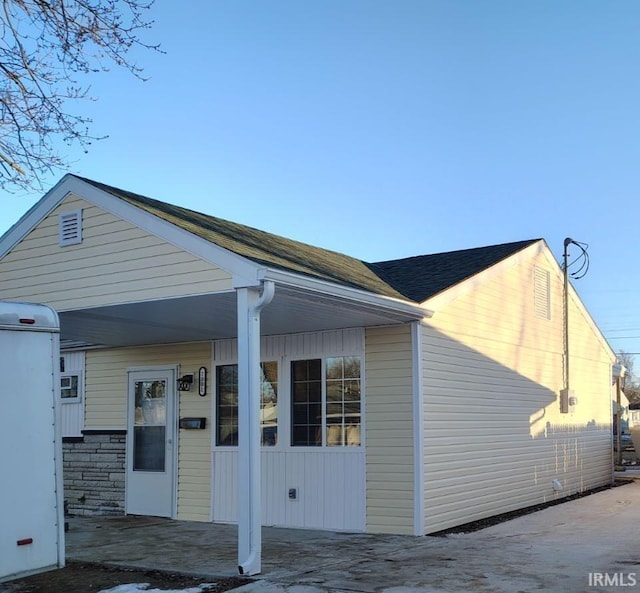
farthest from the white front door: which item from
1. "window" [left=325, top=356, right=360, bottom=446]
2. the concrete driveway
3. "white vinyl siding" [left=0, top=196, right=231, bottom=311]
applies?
"white vinyl siding" [left=0, top=196, right=231, bottom=311]

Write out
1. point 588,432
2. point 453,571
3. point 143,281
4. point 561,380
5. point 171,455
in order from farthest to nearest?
1. point 588,432
2. point 561,380
3. point 171,455
4. point 143,281
5. point 453,571

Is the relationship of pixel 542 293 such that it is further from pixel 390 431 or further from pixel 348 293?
pixel 348 293

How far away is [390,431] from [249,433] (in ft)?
9.33

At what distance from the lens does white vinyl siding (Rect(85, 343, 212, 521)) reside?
36.9 feet

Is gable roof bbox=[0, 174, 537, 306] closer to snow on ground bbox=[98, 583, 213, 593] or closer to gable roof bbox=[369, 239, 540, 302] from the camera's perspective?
gable roof bbox=[369, 239, 540, 302]

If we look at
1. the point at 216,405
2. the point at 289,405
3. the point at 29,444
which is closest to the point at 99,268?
the point at 29,444

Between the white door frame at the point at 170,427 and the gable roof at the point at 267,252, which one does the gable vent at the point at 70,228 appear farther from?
the white door frame at the point at 170,427

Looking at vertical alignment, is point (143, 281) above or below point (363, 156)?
below

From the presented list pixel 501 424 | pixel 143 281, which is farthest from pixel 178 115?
pixel 501 424

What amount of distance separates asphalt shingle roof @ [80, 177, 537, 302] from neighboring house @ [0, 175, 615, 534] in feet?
0.22

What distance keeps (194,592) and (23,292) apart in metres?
4.44

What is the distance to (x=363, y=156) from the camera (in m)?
16.8

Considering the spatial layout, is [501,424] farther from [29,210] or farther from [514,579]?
[29,210]

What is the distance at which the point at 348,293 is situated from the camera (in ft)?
26.9
